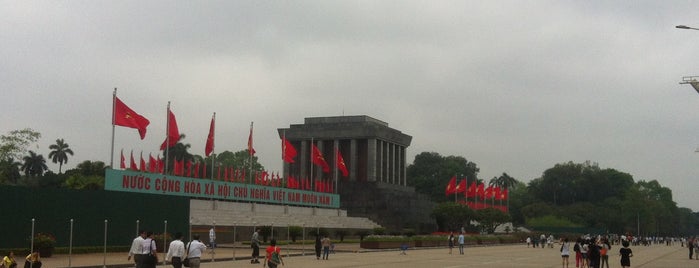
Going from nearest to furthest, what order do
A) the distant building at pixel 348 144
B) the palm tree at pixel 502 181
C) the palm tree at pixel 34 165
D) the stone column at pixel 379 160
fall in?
1. the distant building at pixel 348 144
2. the stone column at pixel 379 160
3. the palm tree at pixel 34 165
4. the palm tree at pixel 502 181

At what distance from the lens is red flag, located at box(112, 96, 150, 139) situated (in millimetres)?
46938

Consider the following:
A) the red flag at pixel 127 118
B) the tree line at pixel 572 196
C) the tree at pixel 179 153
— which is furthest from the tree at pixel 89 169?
the tree line at pixel 572 196

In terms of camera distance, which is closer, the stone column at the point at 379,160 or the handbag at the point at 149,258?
the handbag at the point at 149,258

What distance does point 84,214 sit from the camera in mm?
41094

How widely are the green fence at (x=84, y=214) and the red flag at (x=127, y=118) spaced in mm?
4889

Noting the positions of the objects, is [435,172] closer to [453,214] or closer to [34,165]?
[453,214]

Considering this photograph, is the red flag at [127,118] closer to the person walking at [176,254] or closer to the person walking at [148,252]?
the person walking at [148,252]

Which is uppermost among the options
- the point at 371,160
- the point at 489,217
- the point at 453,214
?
the point at 371,160

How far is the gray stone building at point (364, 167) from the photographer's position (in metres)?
95.1

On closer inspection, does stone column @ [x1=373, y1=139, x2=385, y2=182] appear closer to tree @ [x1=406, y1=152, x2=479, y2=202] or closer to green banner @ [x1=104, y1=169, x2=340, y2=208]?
green banner @ [x1=104, y1=169, x2=340, y2=208]

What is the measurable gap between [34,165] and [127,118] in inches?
3352

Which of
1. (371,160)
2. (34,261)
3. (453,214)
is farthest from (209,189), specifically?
(34,261)

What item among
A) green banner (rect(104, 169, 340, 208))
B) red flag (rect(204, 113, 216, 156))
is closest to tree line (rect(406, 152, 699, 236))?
green banner (rect(104, 169, 340, 208))

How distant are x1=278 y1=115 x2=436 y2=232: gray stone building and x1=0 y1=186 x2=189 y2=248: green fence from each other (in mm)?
47762
